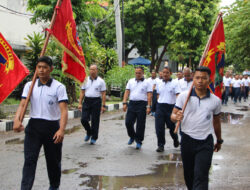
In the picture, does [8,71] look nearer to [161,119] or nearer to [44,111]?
[44,111]

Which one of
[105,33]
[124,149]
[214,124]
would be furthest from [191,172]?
[105,33]

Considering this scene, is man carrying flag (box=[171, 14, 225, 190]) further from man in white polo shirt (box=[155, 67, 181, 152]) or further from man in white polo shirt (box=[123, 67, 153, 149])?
man in white polo shirt (box=[123, 67, 153, 149])

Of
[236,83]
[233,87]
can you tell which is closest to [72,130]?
[236,83]

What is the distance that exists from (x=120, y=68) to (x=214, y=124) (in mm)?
15316

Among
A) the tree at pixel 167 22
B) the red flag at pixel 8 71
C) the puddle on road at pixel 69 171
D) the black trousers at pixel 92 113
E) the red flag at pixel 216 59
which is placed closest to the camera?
the red flag at pixel 216 59

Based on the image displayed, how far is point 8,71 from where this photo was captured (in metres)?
5.87

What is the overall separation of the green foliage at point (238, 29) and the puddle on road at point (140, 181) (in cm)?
1137

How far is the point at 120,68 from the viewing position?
19.5 m

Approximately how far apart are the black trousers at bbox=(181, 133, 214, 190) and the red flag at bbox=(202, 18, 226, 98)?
113 cm

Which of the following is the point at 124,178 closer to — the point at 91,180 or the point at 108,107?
the point at 91,180

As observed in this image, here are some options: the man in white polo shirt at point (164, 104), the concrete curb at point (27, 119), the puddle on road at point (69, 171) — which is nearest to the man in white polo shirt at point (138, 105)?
the man in white polo shirt at point (164, 104)

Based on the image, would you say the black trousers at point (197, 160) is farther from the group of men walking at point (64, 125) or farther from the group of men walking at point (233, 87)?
the group of men walking at point (233, 87)

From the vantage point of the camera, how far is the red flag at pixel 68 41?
5.22 meters

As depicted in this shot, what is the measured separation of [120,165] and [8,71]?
8.04 ft
